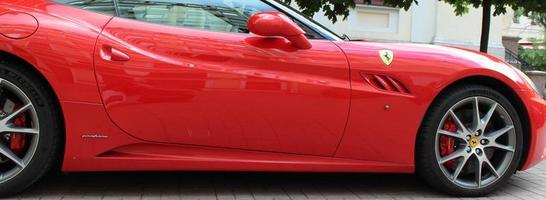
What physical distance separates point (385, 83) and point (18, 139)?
225cm

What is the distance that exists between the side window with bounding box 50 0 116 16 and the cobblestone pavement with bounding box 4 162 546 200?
3.82 ft

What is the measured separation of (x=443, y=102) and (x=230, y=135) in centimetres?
140

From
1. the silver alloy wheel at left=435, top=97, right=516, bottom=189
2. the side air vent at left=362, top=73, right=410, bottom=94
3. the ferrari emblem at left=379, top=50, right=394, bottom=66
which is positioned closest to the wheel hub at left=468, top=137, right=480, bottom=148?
the silver alloy wheel at left=435, top=97, right=516, bottom=189

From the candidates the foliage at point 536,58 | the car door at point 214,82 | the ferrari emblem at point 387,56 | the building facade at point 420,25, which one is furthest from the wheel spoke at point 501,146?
the foliage at point 536,58

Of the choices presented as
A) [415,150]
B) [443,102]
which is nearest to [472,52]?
[443,102]

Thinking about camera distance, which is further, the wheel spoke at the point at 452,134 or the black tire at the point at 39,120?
the wheel spoke at the point at 452,134

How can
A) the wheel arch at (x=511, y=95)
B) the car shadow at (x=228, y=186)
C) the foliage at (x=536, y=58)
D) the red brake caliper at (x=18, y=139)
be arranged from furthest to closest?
1. the foliage at (x=536, y=58)
2. the wheel arch at (x=511, y=95)
3. the car shadow at (x=228, y=186)
4. the red brake caliper at (x=18, y=139)

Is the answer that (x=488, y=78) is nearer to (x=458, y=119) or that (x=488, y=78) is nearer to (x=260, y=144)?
(x=458, y=119)

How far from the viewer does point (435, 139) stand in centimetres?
367

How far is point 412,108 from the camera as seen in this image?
3590 mm

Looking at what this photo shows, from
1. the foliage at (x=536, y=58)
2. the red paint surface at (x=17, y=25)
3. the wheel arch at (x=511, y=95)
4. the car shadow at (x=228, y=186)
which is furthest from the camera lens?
the foliage at (x=536, y=58)

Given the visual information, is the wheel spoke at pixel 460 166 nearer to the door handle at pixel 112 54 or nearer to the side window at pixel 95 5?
the door handle at pixel 112 54

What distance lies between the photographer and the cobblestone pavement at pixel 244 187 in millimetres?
3656

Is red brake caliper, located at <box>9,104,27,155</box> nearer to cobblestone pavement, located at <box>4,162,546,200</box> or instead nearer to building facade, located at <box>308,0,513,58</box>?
cobblestone pavement, located at <box>4,162,546,200</box>
